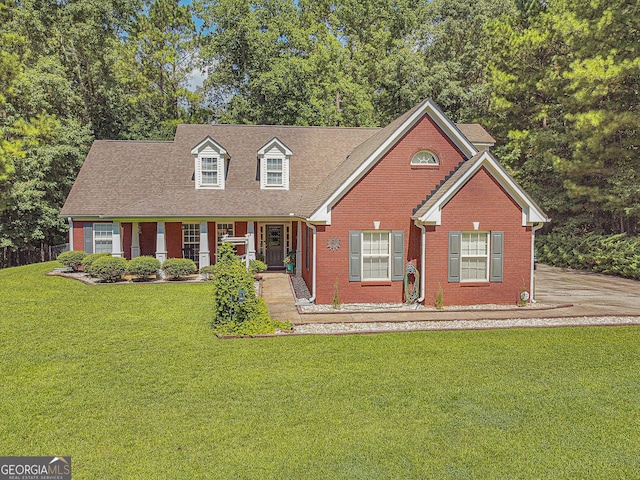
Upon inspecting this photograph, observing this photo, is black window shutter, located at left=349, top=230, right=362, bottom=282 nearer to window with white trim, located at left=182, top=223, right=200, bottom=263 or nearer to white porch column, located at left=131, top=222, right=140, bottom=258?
window with white trim, located at left=182, top=223, right=200, bottom=263

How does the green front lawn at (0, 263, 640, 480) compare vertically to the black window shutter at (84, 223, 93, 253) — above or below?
below

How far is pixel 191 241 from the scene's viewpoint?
21234 millimetres

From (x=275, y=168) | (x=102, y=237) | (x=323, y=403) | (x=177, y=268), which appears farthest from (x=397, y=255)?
(x=102, y=237)

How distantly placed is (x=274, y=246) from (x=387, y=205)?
30.9 feet

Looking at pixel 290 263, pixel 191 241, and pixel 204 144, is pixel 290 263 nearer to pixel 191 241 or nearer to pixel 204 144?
pixel 191 241

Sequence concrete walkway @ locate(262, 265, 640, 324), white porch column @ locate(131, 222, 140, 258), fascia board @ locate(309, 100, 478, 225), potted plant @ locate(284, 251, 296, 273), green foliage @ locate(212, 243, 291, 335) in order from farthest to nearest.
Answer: potted plant @ locate(284, 251, 296, 273), white porch column @ locate(131, 222, 140, 258), fascia board @ locate(309, 100, 478, 225), concrete walkway @ locate(262, 265, 640, 324), green foliage @ locate(212, 243, 291, 335)

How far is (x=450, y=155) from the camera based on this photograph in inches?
582

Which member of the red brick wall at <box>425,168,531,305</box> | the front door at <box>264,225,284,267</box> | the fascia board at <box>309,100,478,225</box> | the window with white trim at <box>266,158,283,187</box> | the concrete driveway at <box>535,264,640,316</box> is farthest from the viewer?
the front door at <box>264,225,284,267</box>

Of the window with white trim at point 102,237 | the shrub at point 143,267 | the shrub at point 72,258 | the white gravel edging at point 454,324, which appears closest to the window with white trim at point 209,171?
the shrub at point 143,267

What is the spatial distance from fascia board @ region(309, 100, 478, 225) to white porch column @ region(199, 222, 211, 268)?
7984 mm

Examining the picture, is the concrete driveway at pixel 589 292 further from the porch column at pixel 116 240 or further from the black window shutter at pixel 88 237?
the black window shutter at pixel 88 237

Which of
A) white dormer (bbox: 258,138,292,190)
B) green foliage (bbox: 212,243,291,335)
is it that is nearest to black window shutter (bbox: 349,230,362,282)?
green foliage (bbox: 212,243,291,335)

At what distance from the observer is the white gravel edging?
11.1m

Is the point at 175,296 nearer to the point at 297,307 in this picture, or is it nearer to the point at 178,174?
the point at 297,307
